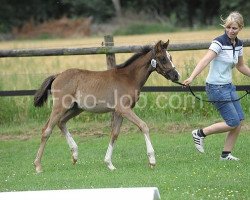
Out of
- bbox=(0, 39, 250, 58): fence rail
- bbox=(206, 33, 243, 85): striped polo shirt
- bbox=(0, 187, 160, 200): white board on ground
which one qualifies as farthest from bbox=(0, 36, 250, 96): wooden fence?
bbox=(0, 187, 160, 200): white board on ground

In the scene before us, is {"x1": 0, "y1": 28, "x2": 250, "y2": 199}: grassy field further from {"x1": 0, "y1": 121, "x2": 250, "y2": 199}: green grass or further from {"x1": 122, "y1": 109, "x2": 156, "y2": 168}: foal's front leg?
{"x1": 122, "y1": 109, "x2": 156, "y2": 168}: foal's front leg

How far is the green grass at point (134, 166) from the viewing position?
9.57 meters

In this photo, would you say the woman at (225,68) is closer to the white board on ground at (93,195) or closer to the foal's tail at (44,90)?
the foal's tail at (44,90)

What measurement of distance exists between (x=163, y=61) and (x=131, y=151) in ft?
8.09

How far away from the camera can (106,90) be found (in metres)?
11.6

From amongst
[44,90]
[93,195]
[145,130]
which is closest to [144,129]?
[145,130]

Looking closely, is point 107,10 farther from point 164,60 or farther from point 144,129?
point 144,129

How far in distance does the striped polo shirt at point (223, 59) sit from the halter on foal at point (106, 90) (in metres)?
0.74

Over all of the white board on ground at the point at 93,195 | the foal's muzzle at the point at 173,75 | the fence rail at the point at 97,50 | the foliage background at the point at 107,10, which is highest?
the white board on ground at the point at 93,195

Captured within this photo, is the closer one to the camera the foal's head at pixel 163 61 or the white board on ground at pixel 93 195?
the white board on ground at pixel 93 195

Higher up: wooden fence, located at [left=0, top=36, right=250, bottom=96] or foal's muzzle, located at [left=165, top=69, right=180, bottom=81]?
foal's muzzle, located at [left=165, top=69, right=180, bottom=81]

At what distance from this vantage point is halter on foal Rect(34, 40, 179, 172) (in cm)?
1138

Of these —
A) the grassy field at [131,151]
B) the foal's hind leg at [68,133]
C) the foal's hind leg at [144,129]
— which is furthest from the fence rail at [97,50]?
the foal's hind leg at [144,129]

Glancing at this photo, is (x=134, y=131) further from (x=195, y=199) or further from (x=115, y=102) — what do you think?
(x=195, y=199)
